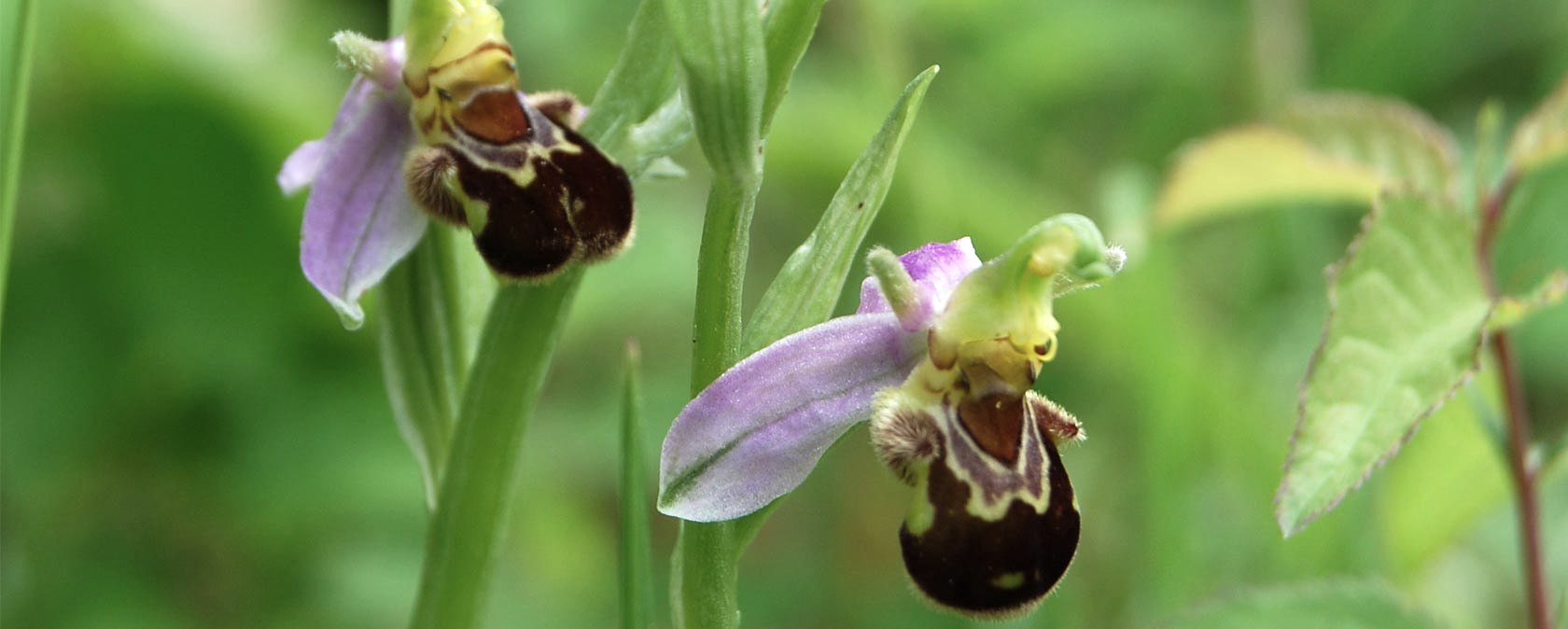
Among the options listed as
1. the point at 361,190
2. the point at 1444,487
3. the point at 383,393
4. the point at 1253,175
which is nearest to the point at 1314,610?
the point at 1444,487

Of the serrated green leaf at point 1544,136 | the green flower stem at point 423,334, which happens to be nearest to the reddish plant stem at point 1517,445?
the serrated green leaf at point 1544,136

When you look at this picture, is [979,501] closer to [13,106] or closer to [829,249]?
[829,249]

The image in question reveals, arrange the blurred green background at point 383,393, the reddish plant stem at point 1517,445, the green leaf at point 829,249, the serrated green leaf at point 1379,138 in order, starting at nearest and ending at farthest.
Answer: the green leaf at point 829,249 < the reddish plant stem at point 1517,445 < the serrated green leaf at point 1379,138 < the blurred green background at point 383,393

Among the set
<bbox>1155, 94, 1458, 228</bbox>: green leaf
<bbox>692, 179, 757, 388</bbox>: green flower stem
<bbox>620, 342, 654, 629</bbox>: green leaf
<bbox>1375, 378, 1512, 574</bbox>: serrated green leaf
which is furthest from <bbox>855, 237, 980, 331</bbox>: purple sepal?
<bbox>1375, 378, 1512, 574</bbox>: serrated green leaf

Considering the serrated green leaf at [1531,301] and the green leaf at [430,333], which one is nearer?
the serrated green leaf at [1531,301]

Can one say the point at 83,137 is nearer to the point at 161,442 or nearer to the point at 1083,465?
the point at 161,442

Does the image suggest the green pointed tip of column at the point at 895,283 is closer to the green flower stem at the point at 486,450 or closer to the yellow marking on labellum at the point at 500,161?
the yellow marking on labellum at the point at 500,161

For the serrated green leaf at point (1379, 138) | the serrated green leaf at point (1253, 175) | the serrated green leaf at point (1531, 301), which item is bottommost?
the serrated green leaf at point (1531, 301)

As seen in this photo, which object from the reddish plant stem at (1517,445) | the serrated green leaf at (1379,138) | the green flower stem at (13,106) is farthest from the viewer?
the serrated green leaf at (1379,138)
